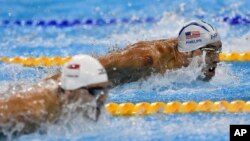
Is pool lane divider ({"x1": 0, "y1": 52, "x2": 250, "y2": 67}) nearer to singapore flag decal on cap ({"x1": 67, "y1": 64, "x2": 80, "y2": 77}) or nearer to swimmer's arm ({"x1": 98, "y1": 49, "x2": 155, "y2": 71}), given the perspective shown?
swimmer's arm ({"x1": 98, "y1": 49, "x2": 155, "y2": 71})

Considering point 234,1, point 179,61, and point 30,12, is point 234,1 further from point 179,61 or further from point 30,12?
point 179,61

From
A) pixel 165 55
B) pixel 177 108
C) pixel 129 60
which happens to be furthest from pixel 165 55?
pixel 177 108

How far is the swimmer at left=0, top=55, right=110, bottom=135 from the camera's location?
3.61 metres

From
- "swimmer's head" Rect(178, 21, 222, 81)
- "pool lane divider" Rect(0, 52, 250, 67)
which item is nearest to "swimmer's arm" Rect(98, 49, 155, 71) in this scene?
"swimmer's head" Rect(178, 21, 222, 81)

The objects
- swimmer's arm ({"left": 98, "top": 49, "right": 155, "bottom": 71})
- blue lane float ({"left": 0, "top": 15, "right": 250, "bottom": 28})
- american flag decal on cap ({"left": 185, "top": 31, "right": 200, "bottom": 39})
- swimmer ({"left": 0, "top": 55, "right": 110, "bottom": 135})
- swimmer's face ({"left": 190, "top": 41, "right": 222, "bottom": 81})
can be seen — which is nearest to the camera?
swimmer ({"left": 0, "top": 55, "right": 110, "bottom": 135})

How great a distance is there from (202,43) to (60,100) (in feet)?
6.63

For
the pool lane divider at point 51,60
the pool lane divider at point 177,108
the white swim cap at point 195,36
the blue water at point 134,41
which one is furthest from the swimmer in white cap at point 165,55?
the pool lane divider at point 51,60

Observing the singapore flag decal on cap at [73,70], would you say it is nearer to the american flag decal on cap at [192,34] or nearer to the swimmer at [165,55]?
the swimmer at [165,55]

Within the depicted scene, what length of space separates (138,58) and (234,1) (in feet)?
15.0

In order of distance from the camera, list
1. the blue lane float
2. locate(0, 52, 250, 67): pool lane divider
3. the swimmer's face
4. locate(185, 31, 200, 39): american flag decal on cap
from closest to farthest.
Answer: the swimmer's face
locate(185, 31, 200, 39): american flag decal on cap
locate(0, 52, 250, 67): pool lane divider
the blue lane float

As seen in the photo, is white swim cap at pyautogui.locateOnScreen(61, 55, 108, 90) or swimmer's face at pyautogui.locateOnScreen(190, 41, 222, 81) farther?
swimmer's face at pyautogui.locateOnScreen(190, 41, 222, 81)

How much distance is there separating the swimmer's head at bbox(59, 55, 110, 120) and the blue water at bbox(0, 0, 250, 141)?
0.65 ft

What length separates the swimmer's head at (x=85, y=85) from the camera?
3.66 meters

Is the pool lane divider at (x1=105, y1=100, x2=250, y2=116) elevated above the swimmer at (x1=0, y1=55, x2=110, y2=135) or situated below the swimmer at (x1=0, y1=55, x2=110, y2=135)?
below
